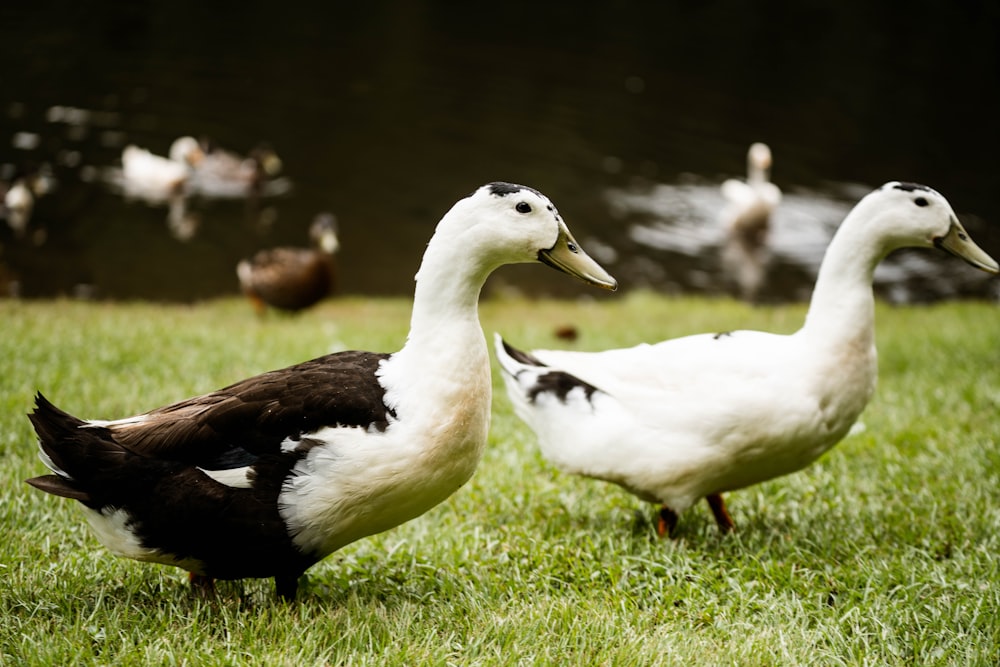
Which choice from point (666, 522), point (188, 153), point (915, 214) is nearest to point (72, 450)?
point (666, 522)

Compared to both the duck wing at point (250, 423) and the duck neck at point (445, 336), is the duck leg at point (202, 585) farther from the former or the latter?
the duck neck at point (445, 336)

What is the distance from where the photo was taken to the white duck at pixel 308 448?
3.21 metres

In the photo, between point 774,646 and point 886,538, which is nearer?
point 774,646

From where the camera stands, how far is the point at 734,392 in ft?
13.6

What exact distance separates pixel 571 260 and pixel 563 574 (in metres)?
1.29

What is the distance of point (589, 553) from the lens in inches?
159

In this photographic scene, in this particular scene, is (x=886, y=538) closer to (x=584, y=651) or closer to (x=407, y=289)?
(x=584, y=651)

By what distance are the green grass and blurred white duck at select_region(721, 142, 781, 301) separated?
25.6 ft

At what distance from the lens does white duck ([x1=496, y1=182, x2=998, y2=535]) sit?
415cm

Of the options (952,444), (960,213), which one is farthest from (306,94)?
(952,444)

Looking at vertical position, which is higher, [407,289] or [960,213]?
[960,213]

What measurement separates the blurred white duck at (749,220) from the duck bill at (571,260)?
35.3ft

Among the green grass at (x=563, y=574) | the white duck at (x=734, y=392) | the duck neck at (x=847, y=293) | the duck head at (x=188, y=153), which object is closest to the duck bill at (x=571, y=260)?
the white duck at (x=734, y=392)

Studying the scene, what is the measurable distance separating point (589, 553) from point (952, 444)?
275cm
